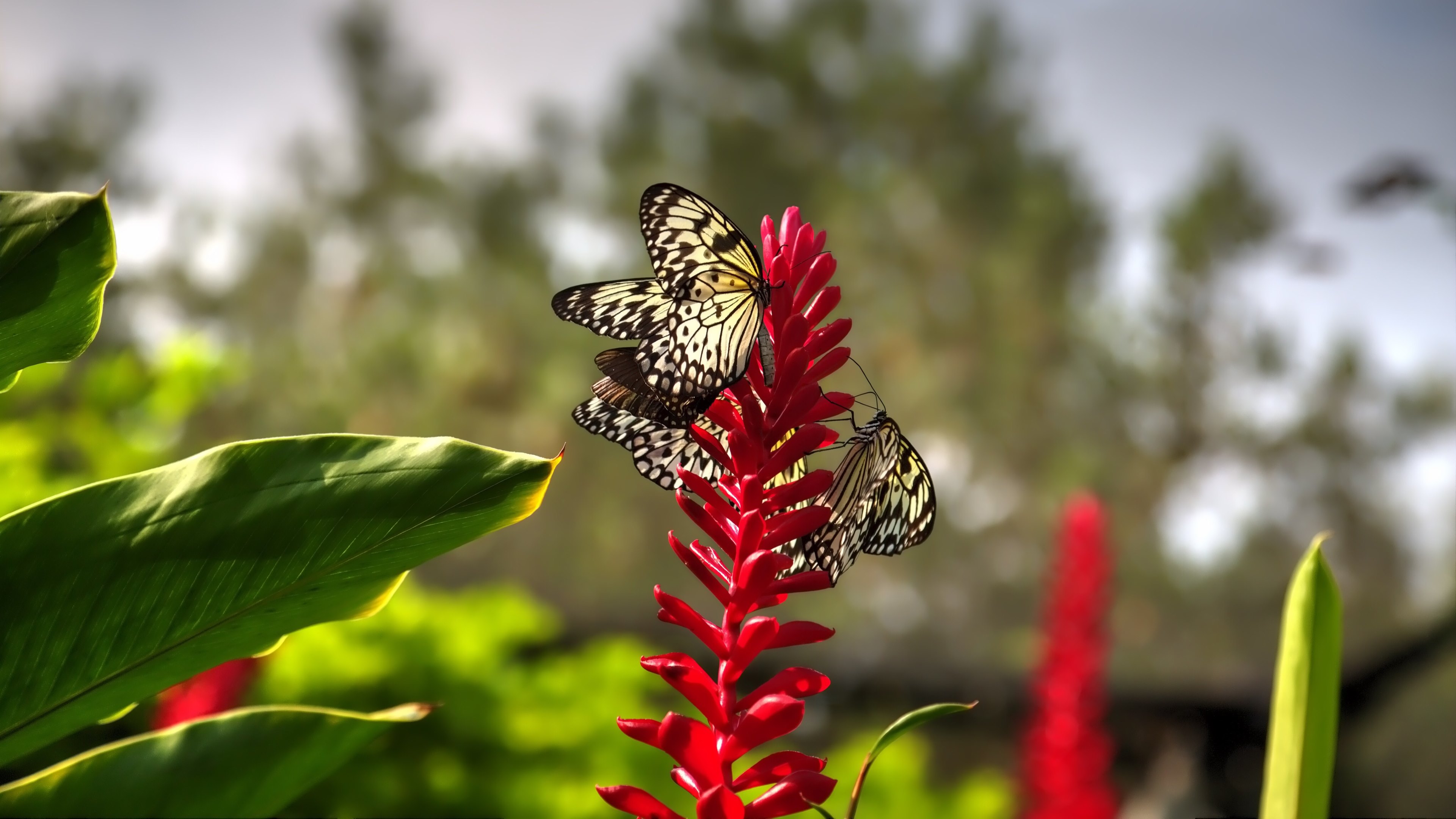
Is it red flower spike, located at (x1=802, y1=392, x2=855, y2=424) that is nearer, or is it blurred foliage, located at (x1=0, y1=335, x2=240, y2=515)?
red flower spike, located at (x1=802, y1=392, x2=855, y2=424)

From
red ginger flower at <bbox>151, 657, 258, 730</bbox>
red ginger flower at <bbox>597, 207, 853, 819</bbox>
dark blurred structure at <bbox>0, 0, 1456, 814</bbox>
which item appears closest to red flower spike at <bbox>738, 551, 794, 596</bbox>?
red ginger flower at <bbox>597, 207, 853, 819</bbox>

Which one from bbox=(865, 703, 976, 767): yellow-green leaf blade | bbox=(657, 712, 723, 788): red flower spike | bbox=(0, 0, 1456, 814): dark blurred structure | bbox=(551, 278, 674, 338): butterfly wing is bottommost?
bbox=(657, 712, 723, 788): red flower spike

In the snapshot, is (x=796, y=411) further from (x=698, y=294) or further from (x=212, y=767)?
(x=212, y=767)

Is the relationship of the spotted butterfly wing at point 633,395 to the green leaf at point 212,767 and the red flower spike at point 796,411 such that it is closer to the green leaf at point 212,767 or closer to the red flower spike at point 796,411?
the red flower spike at point 796,411

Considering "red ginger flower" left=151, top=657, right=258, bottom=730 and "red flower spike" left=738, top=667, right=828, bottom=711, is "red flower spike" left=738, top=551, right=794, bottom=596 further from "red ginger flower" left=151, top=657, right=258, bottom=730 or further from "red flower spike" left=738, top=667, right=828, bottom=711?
"red ginger flower" left=151, top=657, right=258, bottom=730

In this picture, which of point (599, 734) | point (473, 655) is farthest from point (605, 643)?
point (473, 655)

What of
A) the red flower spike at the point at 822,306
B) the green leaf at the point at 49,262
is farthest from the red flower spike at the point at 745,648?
the green leaf at the point at 49,262

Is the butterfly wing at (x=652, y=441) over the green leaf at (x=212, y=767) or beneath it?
over
